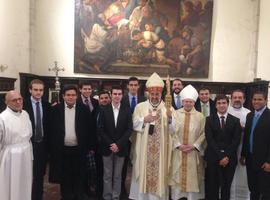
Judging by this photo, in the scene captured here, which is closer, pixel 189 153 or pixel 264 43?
pixel 189 153

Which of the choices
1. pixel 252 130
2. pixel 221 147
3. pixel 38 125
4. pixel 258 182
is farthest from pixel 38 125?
pixel 258 182

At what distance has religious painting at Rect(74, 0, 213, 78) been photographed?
10.2 metres

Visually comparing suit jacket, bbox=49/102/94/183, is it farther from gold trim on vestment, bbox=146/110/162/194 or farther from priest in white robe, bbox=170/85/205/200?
priest in white robe, bbox=170/85/205/200

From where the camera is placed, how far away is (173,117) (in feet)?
16.4

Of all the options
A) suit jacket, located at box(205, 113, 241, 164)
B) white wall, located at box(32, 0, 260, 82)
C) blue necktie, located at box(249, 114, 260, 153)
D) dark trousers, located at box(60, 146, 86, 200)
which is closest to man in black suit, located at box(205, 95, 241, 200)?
suit jacket, located at box(205, 113, 241, 164)

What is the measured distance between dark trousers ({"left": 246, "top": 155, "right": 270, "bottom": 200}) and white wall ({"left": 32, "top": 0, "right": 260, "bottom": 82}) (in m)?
6.11

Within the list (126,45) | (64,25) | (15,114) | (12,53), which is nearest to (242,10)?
(126,45)

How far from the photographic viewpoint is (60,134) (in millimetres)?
4785

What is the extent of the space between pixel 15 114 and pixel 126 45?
21.4ft

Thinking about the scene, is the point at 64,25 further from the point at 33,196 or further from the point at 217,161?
the point at 217,161

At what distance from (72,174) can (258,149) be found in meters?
2.81

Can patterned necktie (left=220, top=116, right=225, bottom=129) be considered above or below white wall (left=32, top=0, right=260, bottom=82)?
below

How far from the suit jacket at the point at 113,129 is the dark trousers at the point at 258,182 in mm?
1853

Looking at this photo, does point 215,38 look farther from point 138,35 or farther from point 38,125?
point 38,125
